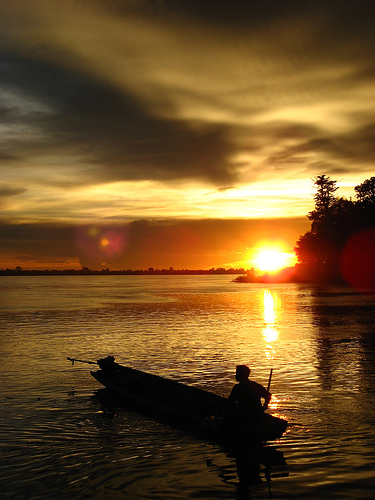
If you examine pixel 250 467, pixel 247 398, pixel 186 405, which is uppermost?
pixel 247 398

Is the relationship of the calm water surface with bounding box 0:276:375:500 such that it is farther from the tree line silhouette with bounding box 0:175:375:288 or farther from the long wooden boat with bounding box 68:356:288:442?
the tree line silhouette with bounding box 0:175:375:288

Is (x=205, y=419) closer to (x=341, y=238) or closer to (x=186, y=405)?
(x=186, y=405)

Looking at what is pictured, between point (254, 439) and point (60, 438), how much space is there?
567 centimetres

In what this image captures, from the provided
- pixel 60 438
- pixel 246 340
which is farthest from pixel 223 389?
pixel 246 340

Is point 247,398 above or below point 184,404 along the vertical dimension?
above

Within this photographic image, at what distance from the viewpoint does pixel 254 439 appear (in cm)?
1355

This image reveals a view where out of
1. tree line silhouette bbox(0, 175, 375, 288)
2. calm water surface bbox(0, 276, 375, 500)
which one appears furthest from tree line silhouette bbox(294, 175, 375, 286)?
calm water surface bbox(0, 276, 375, 500)

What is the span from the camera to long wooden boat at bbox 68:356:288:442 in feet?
44.5

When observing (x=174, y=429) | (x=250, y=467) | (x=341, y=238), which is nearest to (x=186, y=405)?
(x=174, y=429)

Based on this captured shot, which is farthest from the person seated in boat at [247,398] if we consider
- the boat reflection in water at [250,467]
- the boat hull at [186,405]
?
the boat reflection in water at [250,467]

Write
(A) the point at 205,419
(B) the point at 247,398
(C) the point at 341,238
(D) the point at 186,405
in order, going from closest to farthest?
1. (B) the point at 247,398
2. (A) the point at 205,419
3. (D) the point at 186,405
4. (C) the point at 341,238

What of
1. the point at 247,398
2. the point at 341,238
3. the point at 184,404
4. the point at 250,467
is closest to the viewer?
the point at 250,467

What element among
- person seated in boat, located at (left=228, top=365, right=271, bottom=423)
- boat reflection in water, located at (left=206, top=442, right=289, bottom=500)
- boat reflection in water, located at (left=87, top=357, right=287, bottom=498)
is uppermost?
person seated in boat, located at (left=228, top=365, right=271, bottom=423)

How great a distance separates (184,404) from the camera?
1619 centimetres
